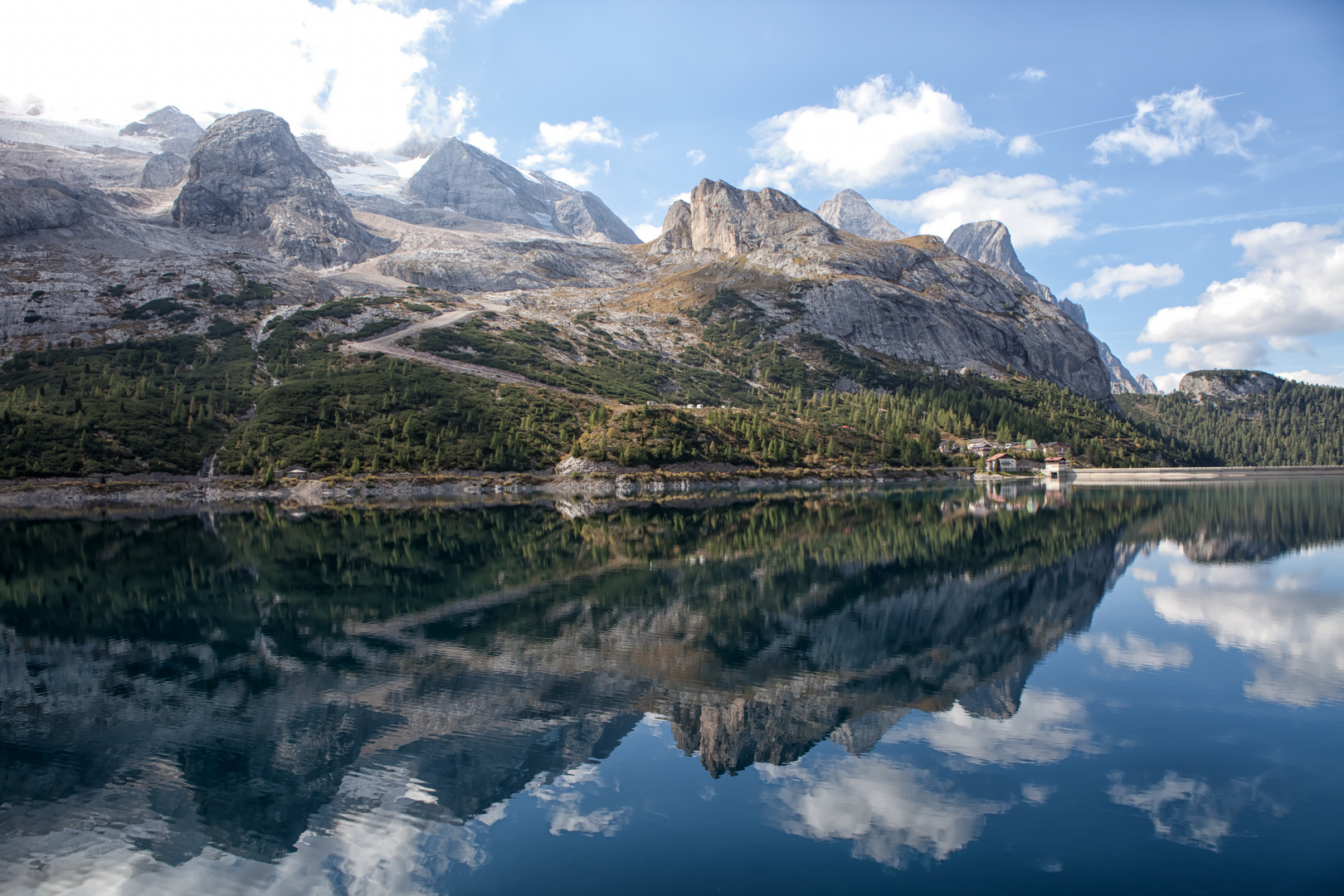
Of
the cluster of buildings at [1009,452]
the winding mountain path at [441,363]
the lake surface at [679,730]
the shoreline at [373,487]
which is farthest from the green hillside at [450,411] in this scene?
the lake surface at [679,730]

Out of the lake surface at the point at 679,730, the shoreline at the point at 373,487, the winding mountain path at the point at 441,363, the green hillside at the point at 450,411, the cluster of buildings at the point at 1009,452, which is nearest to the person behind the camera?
the lake surface at the point at 679,730

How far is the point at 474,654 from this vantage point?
2152cm

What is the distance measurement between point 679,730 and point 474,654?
27.6 ft

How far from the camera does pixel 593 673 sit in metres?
19.4

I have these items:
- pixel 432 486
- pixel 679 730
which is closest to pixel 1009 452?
pixel 432 486

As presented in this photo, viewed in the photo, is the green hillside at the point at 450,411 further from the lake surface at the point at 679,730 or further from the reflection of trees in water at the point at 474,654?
the lake surface at the point at 679,730

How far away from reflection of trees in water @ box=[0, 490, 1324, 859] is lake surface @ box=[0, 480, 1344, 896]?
14cm

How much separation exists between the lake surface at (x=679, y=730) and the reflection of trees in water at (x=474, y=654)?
140 mm

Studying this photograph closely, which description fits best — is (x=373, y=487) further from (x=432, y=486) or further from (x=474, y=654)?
(x=474, y=654)

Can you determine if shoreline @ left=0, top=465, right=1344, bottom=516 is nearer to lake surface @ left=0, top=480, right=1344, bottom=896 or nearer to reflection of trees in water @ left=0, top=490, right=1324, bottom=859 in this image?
reflection of trees in water @ left=0, top=490, right=1324, bottom=859

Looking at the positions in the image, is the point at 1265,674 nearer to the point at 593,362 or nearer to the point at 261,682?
the point at 261,682

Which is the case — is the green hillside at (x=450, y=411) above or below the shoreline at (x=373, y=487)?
above

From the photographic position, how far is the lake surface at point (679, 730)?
10781 millimetres

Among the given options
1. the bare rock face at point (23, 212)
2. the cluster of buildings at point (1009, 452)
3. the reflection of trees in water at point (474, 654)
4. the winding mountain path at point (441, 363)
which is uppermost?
the bare rock face at point (23, 212)
